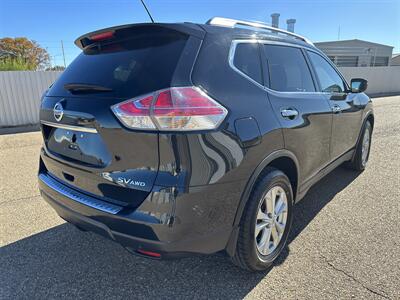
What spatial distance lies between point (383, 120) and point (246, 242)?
9.43m

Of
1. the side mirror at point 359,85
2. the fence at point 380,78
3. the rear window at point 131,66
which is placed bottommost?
the fence at point 380,78

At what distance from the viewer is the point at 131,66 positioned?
203 cm

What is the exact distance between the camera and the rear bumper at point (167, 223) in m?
1.74

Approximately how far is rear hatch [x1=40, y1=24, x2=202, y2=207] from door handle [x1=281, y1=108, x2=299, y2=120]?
0.91 metres

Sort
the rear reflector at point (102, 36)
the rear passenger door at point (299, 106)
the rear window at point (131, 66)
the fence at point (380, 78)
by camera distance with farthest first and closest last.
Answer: the fence at point (380, 78), the rear passenger door at point (299, 106), the rear reflector at point (102, 36), the rear window at point (131, 66)

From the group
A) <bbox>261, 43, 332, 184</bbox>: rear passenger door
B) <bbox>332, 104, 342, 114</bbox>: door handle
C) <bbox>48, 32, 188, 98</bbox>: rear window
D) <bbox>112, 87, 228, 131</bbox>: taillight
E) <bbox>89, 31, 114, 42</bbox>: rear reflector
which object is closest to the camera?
<bbox>112, 87, 228, 131</bbox>: taillight

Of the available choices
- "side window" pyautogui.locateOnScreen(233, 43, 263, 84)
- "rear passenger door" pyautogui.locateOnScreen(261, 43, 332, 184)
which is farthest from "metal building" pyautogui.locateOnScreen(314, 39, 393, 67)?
"side window" pyautogui.locateOnScreen(233, 43, 263, 84)

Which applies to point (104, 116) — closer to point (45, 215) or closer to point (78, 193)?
point (78, 193)

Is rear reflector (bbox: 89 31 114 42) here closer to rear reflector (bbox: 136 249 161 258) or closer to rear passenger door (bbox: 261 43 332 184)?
rear passenger door (bbox: 261 43 332 184)

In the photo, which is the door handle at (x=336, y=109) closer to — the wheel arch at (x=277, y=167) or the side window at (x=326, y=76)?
the side window at (x=326, y=76)

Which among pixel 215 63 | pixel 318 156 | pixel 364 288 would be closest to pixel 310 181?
pixel 318 156

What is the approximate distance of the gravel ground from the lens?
2.24m

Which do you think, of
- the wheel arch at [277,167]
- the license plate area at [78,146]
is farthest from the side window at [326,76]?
the license plate area at [78,146]

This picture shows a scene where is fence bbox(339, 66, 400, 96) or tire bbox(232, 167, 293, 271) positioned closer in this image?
tire bbox(232, 167, 293, 271)
